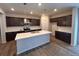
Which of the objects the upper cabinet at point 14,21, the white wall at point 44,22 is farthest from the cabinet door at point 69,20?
the upper cabinet at point 14,21

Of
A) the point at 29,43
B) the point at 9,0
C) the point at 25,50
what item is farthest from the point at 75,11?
the point at 9,0

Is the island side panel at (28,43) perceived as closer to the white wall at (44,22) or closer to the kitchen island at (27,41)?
the kitchen island at (27,41)

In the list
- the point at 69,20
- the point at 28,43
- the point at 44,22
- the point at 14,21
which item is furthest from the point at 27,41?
the point at 44,22

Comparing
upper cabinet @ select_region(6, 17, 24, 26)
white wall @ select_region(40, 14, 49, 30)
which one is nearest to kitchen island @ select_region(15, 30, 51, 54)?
upper cabinet @ select_region(6, 17, 24, 26)

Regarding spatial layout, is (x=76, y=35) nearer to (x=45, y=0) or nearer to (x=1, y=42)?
(x=45, y=0)

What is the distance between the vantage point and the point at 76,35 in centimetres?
513

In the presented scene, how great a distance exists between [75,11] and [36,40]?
3.00 metres

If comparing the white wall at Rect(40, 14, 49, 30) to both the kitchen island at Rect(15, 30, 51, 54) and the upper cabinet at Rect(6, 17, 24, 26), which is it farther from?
the kitchen island at Rect(15, 30, 51, 54)

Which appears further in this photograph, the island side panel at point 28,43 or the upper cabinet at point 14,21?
the upper cabinet at point 14,21

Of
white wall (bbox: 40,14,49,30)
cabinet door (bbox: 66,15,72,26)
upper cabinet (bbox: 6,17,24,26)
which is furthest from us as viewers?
white wall (bbox: 40,14,49,30)

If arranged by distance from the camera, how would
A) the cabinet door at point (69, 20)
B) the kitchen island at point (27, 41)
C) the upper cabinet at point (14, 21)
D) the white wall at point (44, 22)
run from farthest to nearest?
1. the white wall at point (44, 22)
2. the upper cabinet at point (14, 21)
3. the cabinet door at point (69, 20)
4. the kitchen island at point (27, 41)

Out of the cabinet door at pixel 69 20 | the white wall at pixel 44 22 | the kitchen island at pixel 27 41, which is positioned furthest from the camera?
the white wall at pixel 44 22

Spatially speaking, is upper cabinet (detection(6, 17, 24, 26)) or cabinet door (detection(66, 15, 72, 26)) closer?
cabinet door (detection(66, 15, 72, 26))

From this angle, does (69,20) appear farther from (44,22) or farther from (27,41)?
(27,41)
